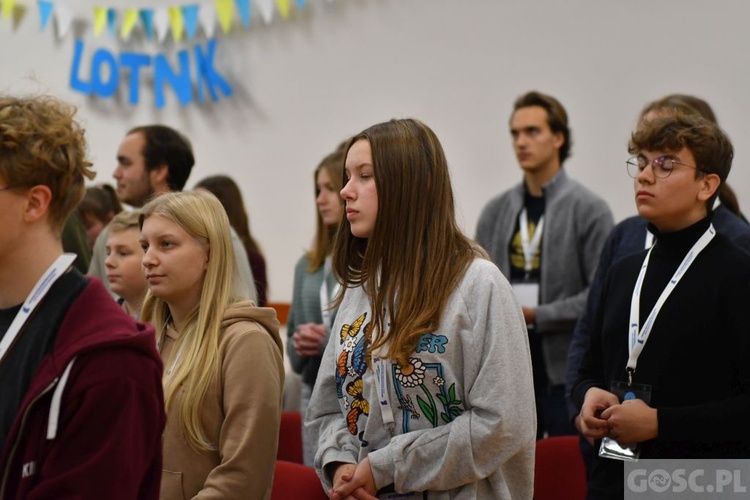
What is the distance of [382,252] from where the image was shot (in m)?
2.16

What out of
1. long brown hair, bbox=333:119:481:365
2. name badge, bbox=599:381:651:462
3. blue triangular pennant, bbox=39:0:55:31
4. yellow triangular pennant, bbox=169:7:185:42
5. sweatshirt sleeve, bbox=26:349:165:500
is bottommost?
name badge, bbox=599:381:651:462

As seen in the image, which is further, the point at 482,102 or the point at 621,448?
the point at 482,102

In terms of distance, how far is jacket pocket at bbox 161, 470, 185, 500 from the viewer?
217 cm

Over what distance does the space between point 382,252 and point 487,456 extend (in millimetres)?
501

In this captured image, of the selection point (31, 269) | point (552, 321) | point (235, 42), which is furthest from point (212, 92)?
point (31, 269)

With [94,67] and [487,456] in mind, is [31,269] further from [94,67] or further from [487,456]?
[94,67]

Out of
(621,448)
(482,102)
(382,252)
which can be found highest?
(482,102)

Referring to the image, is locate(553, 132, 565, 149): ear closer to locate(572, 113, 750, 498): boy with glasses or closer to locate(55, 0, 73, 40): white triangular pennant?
locate(572, 113, 750, 498): boy with glasses

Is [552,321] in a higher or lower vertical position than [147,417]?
lower

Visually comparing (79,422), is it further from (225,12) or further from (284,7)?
(225,12)

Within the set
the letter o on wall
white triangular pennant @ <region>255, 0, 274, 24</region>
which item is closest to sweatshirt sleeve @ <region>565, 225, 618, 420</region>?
white triangular pennant @ <region>255, 0, 274, 24</region>

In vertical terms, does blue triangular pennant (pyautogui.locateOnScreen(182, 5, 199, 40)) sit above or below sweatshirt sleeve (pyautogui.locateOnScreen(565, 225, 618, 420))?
above

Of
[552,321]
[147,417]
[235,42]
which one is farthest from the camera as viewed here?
[235,42]

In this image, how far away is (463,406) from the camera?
206 centimetres
